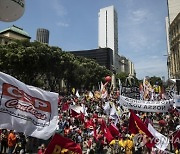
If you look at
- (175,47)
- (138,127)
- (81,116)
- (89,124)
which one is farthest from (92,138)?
(175,47)

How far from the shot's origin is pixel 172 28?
2739 inches

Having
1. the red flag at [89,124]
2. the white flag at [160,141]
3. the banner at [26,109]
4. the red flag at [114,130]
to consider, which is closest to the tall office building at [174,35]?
the red flag at [89,124]

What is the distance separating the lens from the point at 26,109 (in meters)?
5.24

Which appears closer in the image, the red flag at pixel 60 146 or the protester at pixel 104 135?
the red flag at pixel 60 146

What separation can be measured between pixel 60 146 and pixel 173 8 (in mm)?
75000

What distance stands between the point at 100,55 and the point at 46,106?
147 metres

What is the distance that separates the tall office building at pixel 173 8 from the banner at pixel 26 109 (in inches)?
2891

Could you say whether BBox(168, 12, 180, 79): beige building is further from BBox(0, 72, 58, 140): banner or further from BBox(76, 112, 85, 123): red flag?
BBox(0, 72, 58, 140): banner

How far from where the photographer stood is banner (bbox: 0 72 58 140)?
4992 mm

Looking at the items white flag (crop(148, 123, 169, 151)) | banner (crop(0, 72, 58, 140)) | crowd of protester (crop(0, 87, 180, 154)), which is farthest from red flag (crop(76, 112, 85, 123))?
banner (crop(0, 72, 58, 140))

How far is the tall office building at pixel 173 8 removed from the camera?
2908 inches

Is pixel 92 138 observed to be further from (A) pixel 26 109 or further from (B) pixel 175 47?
(B) pixel 175 47

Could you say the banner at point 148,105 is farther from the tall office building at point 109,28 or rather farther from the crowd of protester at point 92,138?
the tall office building at point 109,28

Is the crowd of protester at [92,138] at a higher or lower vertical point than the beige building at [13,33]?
lower
